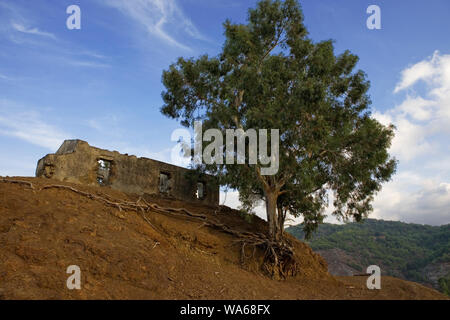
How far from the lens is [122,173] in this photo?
15.3 m

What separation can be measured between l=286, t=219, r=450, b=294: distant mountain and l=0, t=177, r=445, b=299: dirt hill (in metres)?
34.9

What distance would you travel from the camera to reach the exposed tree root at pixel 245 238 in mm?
12265

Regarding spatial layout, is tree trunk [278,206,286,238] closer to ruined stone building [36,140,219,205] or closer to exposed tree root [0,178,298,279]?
exposed tree root [0,178,298,279]

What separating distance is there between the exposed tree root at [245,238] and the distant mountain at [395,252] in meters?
34.1

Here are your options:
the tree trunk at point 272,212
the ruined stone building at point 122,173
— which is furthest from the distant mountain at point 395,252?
the tree trunk at point 272,212

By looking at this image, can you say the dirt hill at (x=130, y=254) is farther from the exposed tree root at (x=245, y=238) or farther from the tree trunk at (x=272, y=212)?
the tree trunk at (x=272, y=212)

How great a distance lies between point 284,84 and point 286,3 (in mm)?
4703

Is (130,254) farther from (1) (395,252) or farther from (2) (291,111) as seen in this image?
(1) (395,252)

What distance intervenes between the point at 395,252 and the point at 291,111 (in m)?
60.3

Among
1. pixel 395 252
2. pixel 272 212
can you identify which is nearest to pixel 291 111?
pixel 272 212

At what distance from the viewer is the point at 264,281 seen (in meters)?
11.6

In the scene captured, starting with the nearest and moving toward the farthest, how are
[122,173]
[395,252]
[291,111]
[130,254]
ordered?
[130,254], [291,111], [122,173], [395,252]

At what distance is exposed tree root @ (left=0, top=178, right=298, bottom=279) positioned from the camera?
12265 millimetres
